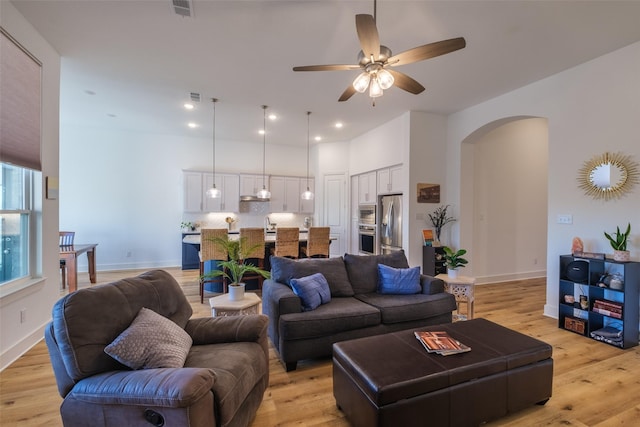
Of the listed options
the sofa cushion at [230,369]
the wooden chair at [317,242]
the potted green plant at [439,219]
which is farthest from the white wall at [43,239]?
the potted green plant at [439,219]

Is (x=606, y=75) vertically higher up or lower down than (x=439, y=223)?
higher up

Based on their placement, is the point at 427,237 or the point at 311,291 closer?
the point at 311,291

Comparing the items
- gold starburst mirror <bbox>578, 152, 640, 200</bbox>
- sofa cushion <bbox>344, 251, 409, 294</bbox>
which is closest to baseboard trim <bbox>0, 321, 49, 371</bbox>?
sofa cushion <bbox>344, 251, 409, 294</bbox>

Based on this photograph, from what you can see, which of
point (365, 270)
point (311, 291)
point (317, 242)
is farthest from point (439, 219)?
point (311, 291)

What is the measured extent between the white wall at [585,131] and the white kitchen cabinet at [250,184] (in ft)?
17.8

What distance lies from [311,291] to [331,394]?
84 cm

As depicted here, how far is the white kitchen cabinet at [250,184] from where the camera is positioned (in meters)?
7.16

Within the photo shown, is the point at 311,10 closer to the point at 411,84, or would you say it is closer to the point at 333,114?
the point at 411,84

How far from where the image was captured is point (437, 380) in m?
1.62

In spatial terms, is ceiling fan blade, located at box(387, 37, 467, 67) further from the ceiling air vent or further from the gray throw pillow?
the gray throw pillow

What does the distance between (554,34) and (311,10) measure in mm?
2482

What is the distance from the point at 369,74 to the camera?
227 cm

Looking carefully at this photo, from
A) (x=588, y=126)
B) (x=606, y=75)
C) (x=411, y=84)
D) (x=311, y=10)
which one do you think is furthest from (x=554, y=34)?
(x=311, y=10)

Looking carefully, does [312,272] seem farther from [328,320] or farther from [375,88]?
[375,88]
